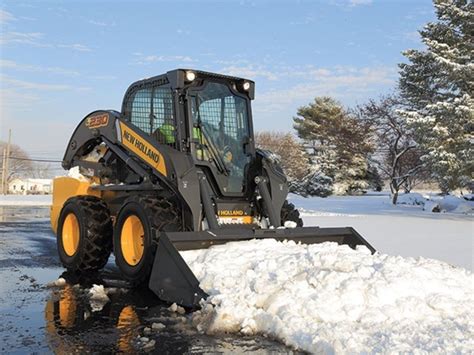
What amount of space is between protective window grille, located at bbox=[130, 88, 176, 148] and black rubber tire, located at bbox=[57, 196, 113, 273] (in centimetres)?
134

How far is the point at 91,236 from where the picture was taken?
23.9 ft

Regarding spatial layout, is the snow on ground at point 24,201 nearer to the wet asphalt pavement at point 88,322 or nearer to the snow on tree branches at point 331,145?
the snow on tree branches at point 331,145

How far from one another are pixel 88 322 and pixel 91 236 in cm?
256

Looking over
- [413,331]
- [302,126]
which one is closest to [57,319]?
[413,331]

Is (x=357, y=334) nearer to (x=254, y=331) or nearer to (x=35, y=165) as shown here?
(x=254, y=331)

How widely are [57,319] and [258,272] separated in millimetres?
1940

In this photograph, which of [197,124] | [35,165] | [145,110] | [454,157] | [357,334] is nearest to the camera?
[357,334]

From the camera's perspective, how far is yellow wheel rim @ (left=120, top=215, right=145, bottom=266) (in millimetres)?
6418

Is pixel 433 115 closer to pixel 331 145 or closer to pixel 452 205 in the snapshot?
pixel 452 205

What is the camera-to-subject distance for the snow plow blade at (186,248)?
16.4 feet

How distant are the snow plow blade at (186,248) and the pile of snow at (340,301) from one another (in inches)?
6.5

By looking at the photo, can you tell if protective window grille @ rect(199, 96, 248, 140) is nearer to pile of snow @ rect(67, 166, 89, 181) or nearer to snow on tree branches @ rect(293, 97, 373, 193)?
pile of snow @ rect(67, 166, 89, 181)

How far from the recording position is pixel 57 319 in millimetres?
4941

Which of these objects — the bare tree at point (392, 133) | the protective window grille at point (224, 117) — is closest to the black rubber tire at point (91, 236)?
the protective window grille at point (224, 117)
